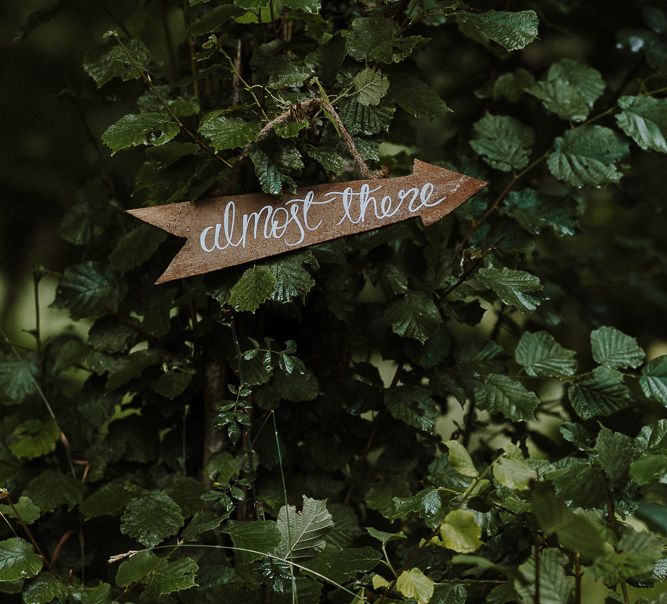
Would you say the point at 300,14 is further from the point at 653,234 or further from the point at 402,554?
the point at 653,234

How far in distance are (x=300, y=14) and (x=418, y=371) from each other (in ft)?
1.80

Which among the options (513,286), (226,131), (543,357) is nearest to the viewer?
(226,131)

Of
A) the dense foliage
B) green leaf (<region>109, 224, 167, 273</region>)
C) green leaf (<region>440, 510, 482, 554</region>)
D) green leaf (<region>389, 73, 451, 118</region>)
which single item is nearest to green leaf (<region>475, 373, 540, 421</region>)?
the dense foliage

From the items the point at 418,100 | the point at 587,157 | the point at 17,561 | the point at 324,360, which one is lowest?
the point at 324,360

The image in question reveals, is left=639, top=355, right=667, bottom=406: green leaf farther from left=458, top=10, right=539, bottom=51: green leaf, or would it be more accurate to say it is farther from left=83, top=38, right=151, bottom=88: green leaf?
left=83, top=38, right=151, bottom=88: green leaf

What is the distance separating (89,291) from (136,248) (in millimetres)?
141

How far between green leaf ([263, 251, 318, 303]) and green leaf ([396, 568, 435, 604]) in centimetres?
34

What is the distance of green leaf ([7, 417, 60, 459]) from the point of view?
1151 mm

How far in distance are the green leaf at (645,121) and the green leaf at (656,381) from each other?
1.01 ft

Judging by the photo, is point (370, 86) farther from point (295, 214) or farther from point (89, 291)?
point (89, 291)

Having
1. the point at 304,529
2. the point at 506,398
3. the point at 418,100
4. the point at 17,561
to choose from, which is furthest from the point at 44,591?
the point at 418,100

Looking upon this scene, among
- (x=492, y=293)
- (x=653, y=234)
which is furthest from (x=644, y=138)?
(x=653, y=234)

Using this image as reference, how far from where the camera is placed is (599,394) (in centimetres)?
106

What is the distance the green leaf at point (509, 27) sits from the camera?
3.08ft
